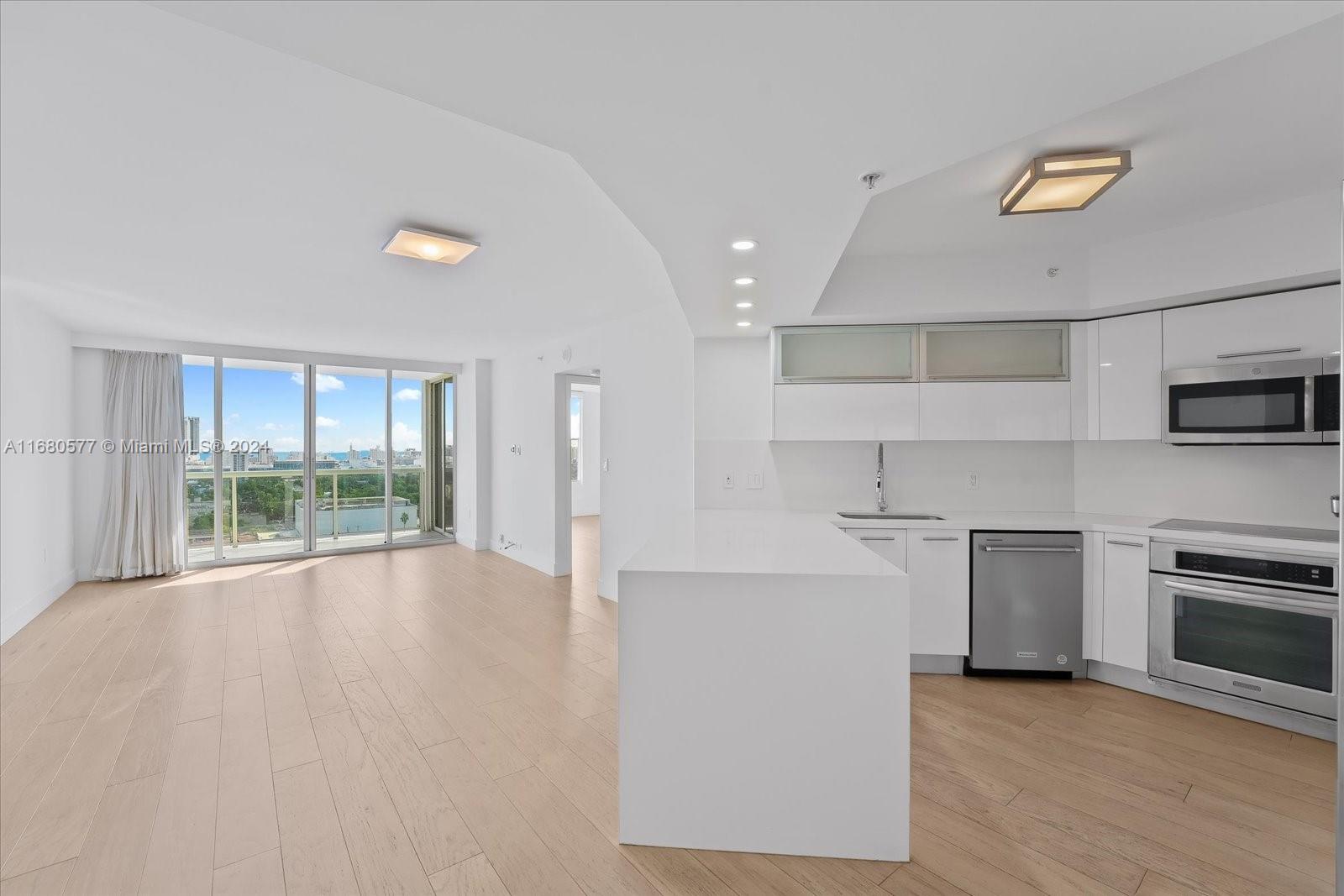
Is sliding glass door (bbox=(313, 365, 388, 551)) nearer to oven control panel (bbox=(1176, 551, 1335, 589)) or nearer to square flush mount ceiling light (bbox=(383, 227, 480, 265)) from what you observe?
square flush mount ceiling light (bbox=(383, 227, 480, 265))

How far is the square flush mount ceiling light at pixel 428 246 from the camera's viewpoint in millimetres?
2887

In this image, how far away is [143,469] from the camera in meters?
5.76

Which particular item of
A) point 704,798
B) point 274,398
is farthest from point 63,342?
point 704,798

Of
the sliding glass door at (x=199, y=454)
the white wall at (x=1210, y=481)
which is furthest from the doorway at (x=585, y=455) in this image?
the white wall at (x=1210, y=481)

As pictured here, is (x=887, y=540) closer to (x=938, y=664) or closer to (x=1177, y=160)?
(x=938, y=664)

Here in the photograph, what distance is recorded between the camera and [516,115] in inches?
50.6

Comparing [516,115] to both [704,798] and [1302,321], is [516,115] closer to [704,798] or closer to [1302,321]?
[704,798]

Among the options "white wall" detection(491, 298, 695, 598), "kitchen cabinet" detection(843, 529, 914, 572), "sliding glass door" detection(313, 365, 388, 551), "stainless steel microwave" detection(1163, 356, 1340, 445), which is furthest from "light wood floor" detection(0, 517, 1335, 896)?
"sliding glass door" detection(313, 365, 388, 551)

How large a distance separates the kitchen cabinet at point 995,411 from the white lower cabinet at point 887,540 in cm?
66

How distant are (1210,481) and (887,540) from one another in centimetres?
182

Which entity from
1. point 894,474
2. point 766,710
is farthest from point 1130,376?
point 766,710

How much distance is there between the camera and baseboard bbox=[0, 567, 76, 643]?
400cm

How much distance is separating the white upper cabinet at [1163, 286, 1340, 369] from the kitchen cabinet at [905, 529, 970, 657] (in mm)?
1498

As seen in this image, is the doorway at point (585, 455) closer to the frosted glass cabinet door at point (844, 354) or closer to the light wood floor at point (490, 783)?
the light wood floor at point (490, 783)
